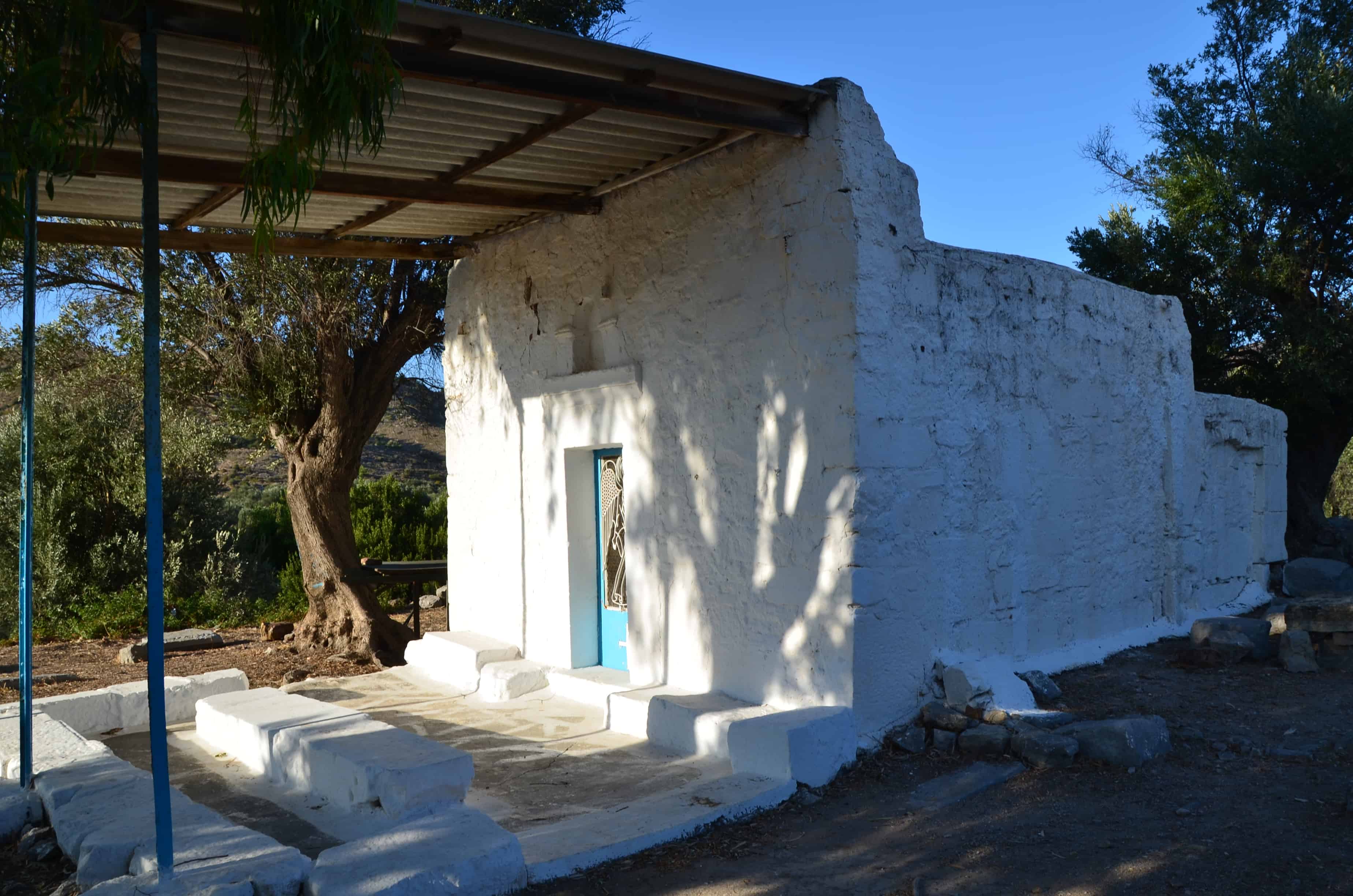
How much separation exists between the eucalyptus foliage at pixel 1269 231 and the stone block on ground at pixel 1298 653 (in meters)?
5.80

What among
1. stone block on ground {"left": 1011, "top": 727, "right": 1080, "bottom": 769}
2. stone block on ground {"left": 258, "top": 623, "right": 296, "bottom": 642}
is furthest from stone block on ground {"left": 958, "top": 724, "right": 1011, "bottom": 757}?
stone block on ground {"left": 258, "top": 623, "right": 296, "bottom": 642}

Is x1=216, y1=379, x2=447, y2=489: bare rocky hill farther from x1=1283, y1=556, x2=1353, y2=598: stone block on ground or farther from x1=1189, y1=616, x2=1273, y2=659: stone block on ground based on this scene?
x1=1189, y1=616, x2=1273, y2=659: stone block on ground

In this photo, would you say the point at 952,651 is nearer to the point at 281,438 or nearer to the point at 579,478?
the point at 579,478

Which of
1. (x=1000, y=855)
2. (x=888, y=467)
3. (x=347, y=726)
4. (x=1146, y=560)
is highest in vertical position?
(x=888, y=467)

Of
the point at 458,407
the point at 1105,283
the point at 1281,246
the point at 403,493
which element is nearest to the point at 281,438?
the point at 458,407

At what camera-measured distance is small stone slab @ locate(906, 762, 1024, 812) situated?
489 centimetres

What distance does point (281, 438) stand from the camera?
1001 cm

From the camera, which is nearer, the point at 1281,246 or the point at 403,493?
the point at 1281,246

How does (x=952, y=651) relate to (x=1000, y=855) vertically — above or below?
above

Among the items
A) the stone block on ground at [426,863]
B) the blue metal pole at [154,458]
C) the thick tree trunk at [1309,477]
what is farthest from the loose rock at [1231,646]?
the blue metal pole at [154,458]

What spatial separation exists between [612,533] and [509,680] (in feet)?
4.16

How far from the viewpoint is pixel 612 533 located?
7.48 m

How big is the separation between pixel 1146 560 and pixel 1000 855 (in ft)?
14.9

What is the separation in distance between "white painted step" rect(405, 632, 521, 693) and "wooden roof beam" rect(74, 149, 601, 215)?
3.30 m
